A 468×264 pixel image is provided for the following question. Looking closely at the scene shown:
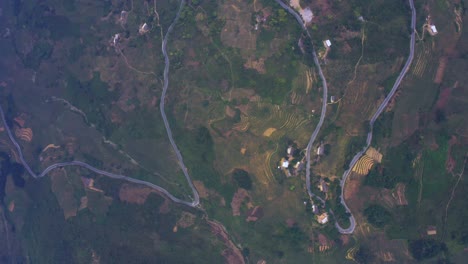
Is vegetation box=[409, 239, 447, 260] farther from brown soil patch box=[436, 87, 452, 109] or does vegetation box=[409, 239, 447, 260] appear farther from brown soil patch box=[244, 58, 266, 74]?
brown soil patch box=[244, 58, 266, 74]

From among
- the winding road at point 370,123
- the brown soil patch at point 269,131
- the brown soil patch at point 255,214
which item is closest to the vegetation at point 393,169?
the winding road at point 370,123

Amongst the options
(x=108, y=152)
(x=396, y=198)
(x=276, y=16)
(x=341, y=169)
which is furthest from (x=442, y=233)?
(x=108, y=152)

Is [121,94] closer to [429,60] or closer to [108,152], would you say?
[108,152]

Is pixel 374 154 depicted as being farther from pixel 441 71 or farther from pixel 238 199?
pixel 238 199

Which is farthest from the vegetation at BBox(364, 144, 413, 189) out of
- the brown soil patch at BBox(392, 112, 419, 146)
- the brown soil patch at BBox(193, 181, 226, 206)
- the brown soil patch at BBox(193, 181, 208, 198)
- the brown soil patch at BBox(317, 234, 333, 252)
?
the brown soil patch at BBox(193, 181, 208, 198)

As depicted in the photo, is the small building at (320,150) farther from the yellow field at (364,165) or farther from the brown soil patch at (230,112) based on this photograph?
the brown soil patch at (230,112)

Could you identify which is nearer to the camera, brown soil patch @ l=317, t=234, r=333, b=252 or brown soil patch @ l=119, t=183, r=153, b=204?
brown soil patch @ l=317, t=234, r=333, b=252

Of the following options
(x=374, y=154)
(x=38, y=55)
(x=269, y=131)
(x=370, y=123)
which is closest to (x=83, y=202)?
(x=38, y=55)
